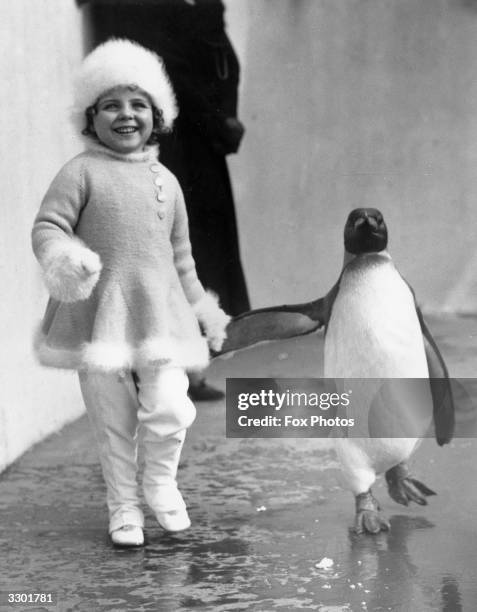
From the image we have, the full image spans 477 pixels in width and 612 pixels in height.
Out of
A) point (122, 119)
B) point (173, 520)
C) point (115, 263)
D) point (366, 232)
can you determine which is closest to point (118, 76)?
point (122, 119)

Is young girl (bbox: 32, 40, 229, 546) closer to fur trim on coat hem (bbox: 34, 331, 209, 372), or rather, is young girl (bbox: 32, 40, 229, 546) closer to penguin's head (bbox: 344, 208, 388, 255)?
Answer: fur trim on coat hem (bbox: 34, 331, 209, 372)

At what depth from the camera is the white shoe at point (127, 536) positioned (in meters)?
2.58

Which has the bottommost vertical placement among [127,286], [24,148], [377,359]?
[377,359]

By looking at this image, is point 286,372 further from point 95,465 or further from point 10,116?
point 10,116

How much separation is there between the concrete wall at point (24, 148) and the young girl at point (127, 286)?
1.19ft

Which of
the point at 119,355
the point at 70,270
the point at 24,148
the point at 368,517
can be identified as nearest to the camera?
the point at 70,270

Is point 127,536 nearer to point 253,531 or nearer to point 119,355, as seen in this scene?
point 253,531

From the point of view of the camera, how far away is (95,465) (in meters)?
3.10

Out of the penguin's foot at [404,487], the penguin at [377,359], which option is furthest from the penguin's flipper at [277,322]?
the penguin's foot at [404,487]

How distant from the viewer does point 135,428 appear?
2682 mm

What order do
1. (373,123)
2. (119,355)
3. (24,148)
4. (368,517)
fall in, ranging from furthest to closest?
(24,148)
(373,123)
(368,517)
(119,355)

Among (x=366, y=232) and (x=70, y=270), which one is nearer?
(x=70, y=270)

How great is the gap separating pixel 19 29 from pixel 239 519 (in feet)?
4.70

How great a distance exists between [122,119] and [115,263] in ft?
1.10
